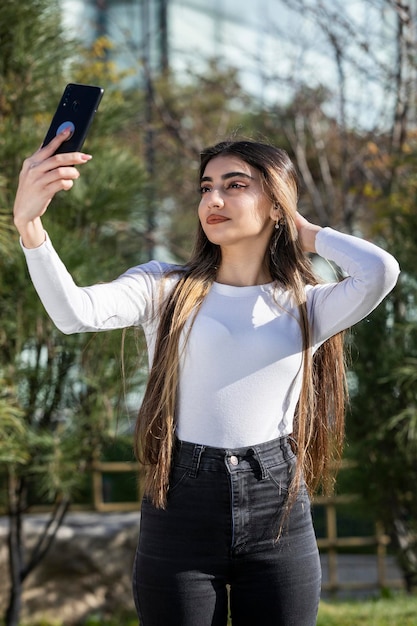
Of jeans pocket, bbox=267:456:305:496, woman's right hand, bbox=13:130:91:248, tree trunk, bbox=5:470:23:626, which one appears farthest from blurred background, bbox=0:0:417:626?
woman's right hand, bbox=13:130:91:248

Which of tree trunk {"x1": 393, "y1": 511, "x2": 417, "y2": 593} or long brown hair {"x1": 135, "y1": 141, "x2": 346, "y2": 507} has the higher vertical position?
long brown hair {"x1": 135, "y1": 141, "x2": 346, "y2": 507}

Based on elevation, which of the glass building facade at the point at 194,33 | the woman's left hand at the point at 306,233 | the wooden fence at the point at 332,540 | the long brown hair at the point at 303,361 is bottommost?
the wooden fence at the point at 332,540

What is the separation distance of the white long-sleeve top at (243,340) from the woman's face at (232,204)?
0.13m

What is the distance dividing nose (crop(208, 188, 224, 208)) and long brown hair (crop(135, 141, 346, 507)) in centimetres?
11

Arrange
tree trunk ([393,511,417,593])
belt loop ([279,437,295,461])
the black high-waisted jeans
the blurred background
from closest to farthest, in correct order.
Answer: the black high-waisted jeans → belt loop ([279,437,295,461]) → the blurred background → tree trunk ([393,511,417,593])

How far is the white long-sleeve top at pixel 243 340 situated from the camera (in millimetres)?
1903

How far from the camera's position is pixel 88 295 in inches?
71.2

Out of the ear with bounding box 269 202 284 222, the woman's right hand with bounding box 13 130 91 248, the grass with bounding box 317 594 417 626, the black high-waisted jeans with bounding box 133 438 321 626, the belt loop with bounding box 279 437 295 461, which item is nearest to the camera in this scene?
the woman's right hand with bounding box 13 130 91 248

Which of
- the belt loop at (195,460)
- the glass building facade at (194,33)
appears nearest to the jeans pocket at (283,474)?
the belt loop at (195,460)

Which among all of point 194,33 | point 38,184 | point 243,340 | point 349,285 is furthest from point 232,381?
point 194,33

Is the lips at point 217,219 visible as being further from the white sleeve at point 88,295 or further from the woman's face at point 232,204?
the white sleeve at point 88,295

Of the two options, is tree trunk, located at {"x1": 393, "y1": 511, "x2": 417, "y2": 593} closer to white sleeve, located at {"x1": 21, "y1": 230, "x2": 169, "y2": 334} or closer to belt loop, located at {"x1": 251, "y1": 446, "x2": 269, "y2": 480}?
belt loop, located at {"x1": 251, "y1": 446, "x2": 269, "y2": 480}

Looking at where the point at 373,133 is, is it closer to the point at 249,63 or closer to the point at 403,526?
the point at 249,63

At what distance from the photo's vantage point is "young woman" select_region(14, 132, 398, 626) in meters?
1.85
